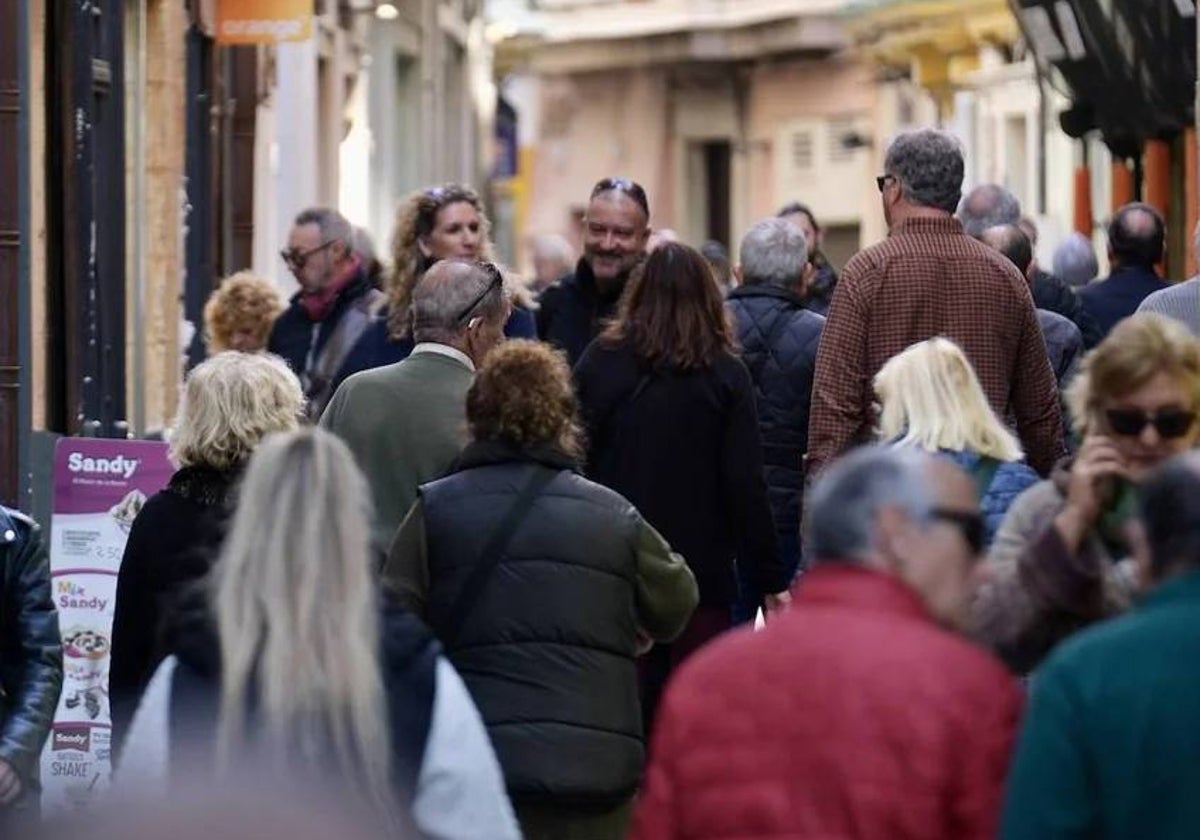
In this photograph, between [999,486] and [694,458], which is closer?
[999,486]

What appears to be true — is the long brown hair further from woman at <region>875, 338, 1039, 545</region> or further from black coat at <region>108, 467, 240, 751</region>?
black coat at <region>108, 467, 240, 751</region>

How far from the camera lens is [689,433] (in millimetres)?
10500

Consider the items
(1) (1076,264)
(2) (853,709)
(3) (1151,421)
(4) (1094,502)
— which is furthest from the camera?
(1) (1076,264)

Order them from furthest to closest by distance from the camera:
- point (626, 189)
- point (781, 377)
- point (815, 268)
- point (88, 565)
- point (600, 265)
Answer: point (815, 268), point (626, 189), point (600, 265), point (781, 377), point (88, 565)

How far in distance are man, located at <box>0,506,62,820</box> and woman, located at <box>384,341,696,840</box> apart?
2.63 ft

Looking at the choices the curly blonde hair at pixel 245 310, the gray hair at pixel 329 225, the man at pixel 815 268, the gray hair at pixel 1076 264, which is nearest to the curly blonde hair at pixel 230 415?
the man at pixel 815 268

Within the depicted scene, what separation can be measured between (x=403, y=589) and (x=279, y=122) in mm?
17405

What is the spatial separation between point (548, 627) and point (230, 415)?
94 cm

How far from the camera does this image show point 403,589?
8172mm

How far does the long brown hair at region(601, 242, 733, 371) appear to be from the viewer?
415 inches

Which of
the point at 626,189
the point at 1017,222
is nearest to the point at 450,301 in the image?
the point at 626,189

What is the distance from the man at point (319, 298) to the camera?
14.0 m

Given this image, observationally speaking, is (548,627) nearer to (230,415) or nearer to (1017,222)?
(230,415)

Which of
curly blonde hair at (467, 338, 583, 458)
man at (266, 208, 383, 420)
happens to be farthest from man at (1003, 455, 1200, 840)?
man at (266, 208, 383, 420)
